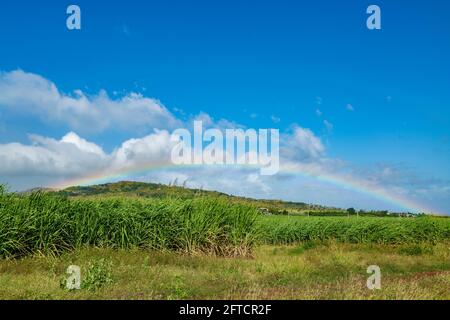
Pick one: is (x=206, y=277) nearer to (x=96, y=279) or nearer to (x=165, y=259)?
(x=96, y=279)

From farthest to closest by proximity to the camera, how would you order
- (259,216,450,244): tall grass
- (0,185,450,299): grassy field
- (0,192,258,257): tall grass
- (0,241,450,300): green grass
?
1. (259,216,450,244): tall grass
2. (0,192,258,257): tall grass
3. (0,185,450,299): grassy field
4. (0,241,450,300): green grass

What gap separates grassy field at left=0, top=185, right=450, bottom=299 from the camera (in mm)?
11867

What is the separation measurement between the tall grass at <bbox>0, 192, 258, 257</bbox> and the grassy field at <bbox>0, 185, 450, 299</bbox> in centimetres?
4

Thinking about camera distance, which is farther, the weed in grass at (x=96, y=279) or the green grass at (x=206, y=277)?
the weed in grass at (x=96, y=279)

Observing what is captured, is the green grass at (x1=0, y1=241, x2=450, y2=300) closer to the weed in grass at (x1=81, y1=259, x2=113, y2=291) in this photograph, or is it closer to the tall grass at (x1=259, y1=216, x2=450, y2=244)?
the weed in grass at (x1=81, y1=259, x2=113, y2=291)

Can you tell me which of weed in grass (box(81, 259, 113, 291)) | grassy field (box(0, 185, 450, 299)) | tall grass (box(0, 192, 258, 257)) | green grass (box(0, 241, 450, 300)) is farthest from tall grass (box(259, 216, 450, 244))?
weed in grass (box(81, 259, 113, 291))

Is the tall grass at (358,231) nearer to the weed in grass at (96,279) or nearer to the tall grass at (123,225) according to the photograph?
the tall grass at (123,225)

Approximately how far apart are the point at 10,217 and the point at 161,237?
5888mm

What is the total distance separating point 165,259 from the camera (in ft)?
61.9

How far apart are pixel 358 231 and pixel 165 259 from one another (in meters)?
19.8

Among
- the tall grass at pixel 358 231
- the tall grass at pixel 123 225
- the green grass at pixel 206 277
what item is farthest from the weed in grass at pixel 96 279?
the tall grass at pixel 358 231

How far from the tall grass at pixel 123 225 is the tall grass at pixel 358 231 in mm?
12494

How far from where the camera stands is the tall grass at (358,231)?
34.8 meters
